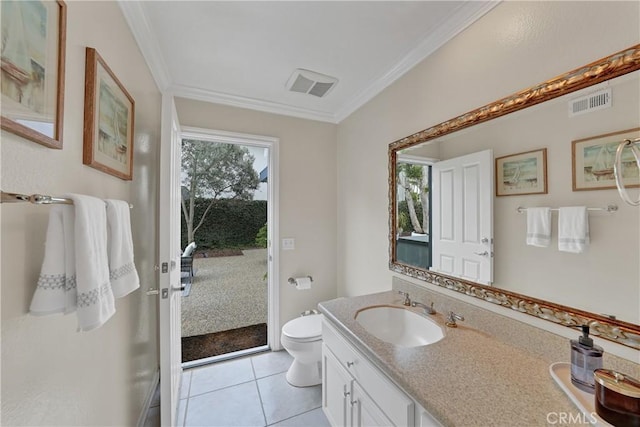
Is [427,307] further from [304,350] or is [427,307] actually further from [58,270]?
[58,270]

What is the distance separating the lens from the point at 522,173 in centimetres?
107

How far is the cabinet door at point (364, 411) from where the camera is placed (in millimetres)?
980

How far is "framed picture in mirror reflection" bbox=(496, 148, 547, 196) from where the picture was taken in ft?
3.30

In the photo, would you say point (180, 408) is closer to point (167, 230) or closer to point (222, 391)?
point (222, 391)

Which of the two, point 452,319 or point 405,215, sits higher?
point 405,215

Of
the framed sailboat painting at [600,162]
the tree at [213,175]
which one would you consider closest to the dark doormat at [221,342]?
the tree at [213,175]

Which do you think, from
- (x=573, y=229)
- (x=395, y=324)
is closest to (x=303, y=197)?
(x=395, y=324)

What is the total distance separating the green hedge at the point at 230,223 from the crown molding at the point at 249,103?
190 cm

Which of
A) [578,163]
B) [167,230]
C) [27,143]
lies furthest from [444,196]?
[27,143]

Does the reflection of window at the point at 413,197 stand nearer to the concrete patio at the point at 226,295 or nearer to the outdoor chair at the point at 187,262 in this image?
the concrete patio at the point at 226,295

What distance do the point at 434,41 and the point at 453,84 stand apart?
1.03 ft

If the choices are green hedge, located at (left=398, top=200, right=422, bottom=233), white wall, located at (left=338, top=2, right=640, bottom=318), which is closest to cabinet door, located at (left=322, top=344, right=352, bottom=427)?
white wall, located at (left=338, top=2, right=640, bottom=318)

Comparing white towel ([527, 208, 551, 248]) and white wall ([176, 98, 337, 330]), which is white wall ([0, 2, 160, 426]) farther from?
white towel ([527, 208, 551, 248])

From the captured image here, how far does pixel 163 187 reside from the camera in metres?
1.36
